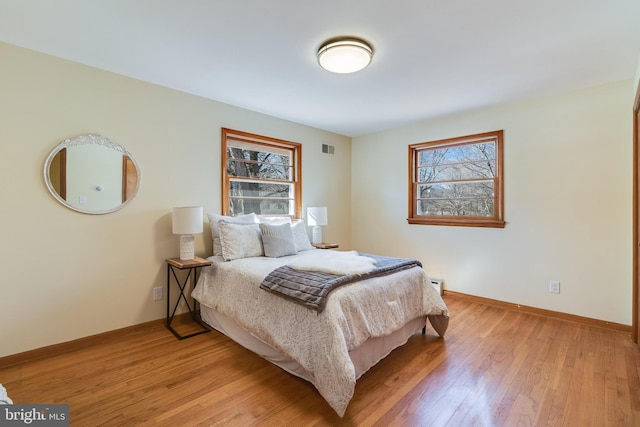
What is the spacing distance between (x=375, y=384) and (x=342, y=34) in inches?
94.8

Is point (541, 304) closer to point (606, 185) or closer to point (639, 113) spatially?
point (606, 185)

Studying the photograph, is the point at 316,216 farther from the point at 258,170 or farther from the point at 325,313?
the point at 325,313

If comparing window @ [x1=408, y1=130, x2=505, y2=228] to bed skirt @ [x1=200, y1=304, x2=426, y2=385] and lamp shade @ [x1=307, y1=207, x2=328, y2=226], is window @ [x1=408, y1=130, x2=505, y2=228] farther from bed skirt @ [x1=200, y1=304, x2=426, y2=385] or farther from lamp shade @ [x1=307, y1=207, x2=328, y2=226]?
bed skirt @ [x1=200, y1=304, x2=426, y2=385]

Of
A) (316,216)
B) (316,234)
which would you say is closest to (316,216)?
(316,216)

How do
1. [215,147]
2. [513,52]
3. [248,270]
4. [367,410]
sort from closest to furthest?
[367,410], [513,52], [248,270], [215,147]

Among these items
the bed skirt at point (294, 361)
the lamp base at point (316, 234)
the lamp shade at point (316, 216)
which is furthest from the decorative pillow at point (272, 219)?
the bed skirt at point (294, 361)

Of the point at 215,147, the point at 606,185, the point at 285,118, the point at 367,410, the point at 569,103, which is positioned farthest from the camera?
the point at 285,118

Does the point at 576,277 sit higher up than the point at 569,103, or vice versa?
the point at 569,103

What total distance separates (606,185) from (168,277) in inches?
173

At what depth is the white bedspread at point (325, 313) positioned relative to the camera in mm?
1683

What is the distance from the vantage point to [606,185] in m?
2.86

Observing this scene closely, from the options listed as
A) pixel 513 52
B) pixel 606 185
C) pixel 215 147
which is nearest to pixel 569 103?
pixel 606 185

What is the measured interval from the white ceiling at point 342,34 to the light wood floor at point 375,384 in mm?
2387

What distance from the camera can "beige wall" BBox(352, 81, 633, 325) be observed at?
9.25 feet
